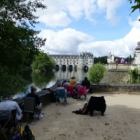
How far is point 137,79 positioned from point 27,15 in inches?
400

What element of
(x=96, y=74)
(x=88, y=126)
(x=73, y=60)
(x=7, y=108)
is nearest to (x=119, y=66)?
(x=96, y=74)

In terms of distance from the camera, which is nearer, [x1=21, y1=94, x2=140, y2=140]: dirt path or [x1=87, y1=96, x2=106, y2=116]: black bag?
[x1=21, y1=94, x2=140, y2=140]: dirt path

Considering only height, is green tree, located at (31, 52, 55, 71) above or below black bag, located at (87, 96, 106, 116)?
above

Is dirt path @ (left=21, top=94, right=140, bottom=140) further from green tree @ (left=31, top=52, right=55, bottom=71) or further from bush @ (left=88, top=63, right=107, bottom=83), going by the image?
green tree @ (left=31, top=52, right=55, bottom=71)

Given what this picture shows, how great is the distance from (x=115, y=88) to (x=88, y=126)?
5.37 meters

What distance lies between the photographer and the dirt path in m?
3.20

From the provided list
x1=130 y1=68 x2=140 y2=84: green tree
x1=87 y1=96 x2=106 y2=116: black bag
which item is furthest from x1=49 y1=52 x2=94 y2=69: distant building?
x1=87 y1=96 x2=106 y2=116: black bag

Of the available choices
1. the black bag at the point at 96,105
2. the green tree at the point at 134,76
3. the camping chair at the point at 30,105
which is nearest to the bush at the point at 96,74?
the green tree at the point at 134,76

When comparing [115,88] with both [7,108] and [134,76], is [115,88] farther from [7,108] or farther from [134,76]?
[7,108]

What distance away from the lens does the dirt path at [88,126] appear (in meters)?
3.20

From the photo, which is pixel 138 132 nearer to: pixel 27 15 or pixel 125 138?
pixel 125 138

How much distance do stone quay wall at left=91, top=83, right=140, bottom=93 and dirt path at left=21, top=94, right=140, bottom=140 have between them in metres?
3.34

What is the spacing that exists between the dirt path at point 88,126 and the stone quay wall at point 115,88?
3.34 meters

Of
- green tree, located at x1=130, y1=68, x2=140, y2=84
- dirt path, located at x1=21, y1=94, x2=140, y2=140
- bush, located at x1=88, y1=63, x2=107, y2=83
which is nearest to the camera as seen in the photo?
dirt path, located at x1=21, y1=94, x2=140, y2=140
